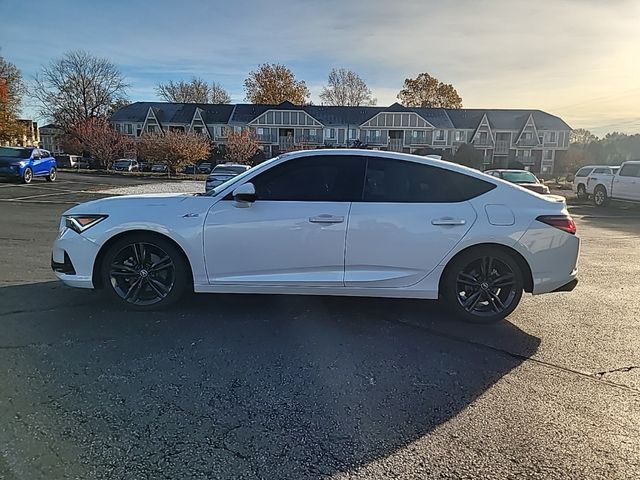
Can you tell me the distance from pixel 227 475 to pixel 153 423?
69cm

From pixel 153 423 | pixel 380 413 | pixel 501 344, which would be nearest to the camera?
pixel 153 423

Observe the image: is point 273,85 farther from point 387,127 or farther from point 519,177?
point 519,177

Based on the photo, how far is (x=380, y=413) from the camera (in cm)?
295

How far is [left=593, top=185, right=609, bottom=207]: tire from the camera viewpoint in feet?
66.1

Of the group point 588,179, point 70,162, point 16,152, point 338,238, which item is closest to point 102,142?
point 70,162

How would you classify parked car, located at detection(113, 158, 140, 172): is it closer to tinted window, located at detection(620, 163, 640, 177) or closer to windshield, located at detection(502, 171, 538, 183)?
windshield, located at detection(502, 171, 538, 183)

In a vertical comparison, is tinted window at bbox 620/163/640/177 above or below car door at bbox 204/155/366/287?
above

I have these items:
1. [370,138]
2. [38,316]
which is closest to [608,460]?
[38,316]

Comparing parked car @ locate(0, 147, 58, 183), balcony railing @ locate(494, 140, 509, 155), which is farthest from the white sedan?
balcony railing @ locate(494, 140, 509, 155)

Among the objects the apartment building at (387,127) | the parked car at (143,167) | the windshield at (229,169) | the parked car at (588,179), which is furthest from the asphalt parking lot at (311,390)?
the apartment building at (387,127)

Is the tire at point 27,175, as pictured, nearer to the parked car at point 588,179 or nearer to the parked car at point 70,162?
the parked car at point 70,162

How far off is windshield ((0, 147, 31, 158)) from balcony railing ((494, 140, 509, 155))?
200ft

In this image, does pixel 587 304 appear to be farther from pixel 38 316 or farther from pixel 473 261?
pixel 38 316

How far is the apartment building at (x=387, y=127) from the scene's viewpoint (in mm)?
65250
